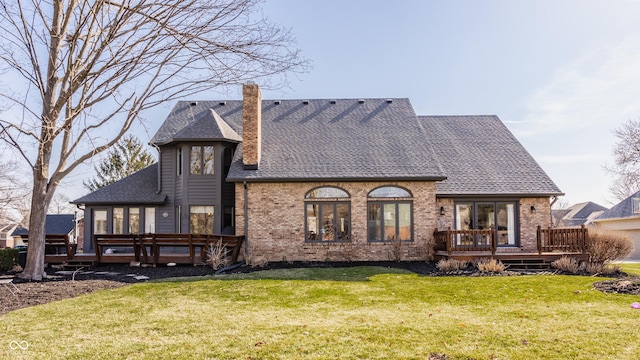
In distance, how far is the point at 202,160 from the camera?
1703 centimetres

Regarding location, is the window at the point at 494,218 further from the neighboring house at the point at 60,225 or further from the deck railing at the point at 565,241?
the neighboring house at the point at 60,225

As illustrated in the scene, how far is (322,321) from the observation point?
7148 millimetres

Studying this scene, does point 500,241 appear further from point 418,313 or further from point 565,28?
point 418,313

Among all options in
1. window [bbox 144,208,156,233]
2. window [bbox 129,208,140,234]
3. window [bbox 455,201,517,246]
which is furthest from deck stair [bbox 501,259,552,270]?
window [bbox 129,208,140,234]

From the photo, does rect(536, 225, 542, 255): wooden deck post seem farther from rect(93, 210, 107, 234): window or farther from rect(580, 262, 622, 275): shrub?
rect(93, 210, 107, 234): window

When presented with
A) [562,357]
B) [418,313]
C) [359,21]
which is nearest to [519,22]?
[359,21]

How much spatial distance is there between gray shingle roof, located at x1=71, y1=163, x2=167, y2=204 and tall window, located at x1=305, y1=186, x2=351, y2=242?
6220 millimetres

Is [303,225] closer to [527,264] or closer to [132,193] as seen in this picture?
[527,264]

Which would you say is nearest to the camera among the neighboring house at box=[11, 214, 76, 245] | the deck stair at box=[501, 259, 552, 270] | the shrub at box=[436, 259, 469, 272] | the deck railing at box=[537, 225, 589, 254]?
the shrub at box=[436, 259, 469, 272]

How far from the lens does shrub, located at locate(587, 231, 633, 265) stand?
13.7 metres

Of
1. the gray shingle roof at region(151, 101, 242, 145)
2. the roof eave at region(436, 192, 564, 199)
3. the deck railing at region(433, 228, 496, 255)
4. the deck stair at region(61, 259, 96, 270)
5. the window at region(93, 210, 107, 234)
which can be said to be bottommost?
the deck stair at region(61, 259, 96, 270)

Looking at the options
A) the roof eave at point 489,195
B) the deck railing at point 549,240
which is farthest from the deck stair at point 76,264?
the roof eave at point 489,195

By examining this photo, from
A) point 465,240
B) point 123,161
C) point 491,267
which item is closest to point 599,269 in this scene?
point 491,267

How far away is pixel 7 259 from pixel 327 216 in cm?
1026
